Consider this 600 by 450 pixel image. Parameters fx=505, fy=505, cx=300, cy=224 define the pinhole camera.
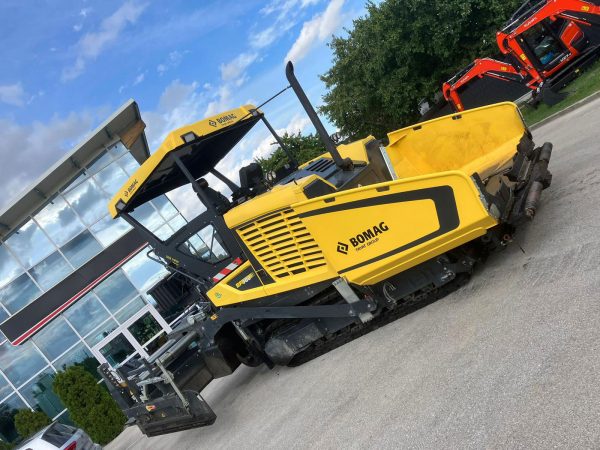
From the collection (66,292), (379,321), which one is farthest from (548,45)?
(66,292)

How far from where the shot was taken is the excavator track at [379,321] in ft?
16.9

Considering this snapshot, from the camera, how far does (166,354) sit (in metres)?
6.60

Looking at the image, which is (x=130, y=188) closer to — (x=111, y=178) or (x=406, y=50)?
(x=111, y=178)

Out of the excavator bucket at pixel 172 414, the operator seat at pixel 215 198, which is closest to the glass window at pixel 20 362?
the excavator bucket at pixel 172 414

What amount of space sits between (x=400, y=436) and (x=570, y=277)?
Answer: 69.9 inches

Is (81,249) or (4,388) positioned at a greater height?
(81,249)

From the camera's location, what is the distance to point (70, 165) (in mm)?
16766

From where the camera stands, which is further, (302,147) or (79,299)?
(302,147)

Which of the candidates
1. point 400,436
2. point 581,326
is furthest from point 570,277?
point 400,436

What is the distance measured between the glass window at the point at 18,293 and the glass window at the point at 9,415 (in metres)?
2.69

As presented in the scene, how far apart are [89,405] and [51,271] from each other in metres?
5.47

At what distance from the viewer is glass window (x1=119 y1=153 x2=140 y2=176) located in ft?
57.1

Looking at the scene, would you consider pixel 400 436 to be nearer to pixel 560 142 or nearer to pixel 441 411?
pixel 441 411

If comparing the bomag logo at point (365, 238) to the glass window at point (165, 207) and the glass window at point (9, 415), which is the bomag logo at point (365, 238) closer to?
the glass window at point (165, 207)
